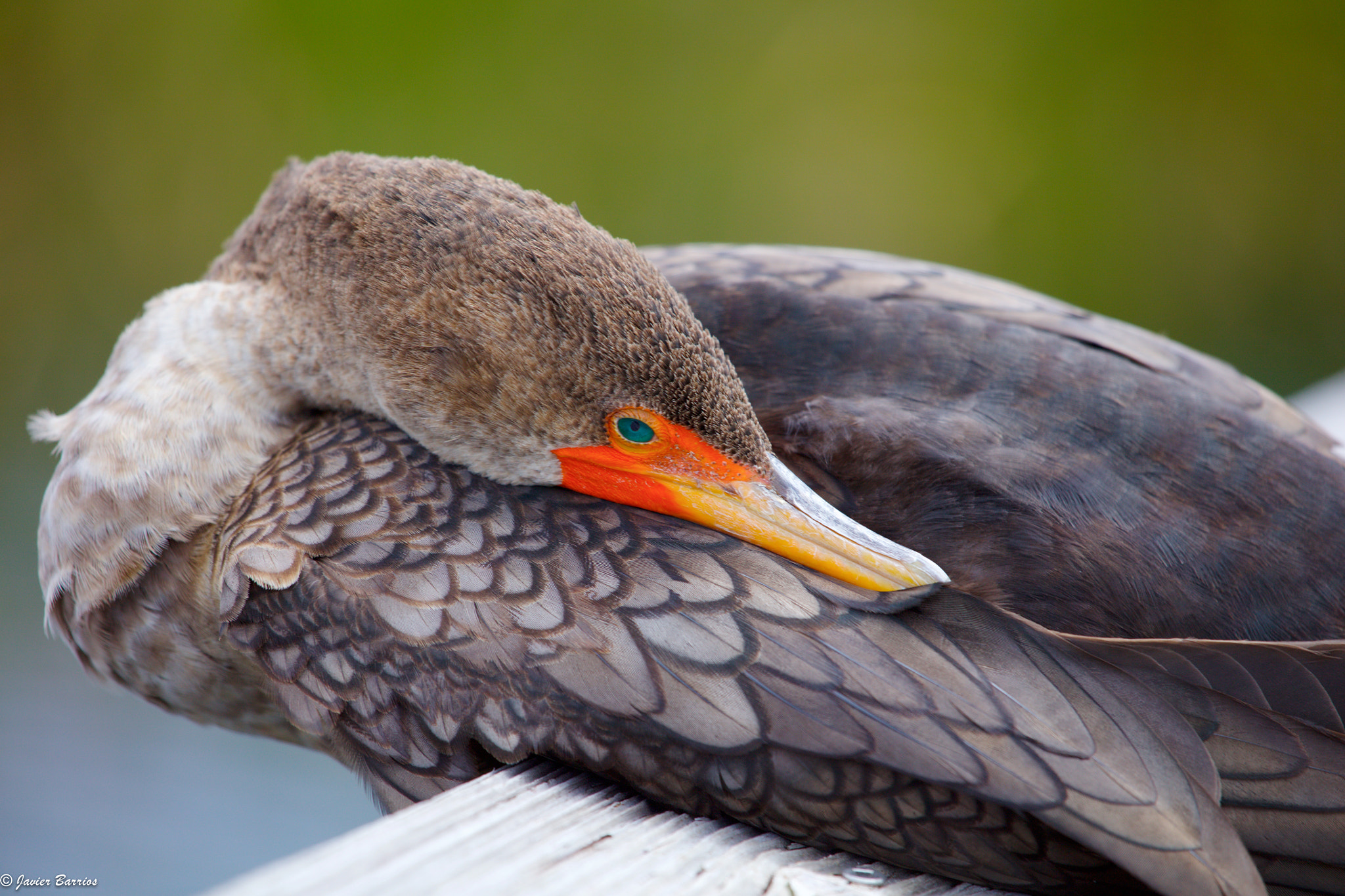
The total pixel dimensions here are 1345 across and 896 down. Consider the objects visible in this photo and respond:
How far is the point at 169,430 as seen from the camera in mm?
1495

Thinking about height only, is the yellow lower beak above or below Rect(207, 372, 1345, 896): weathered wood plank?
above

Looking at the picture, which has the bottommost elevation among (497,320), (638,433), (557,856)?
(557,856)

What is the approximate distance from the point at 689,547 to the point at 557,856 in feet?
1.30

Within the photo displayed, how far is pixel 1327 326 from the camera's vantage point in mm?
5023

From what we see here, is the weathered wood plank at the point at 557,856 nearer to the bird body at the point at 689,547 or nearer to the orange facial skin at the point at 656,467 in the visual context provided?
the bird body at the point at 689,547

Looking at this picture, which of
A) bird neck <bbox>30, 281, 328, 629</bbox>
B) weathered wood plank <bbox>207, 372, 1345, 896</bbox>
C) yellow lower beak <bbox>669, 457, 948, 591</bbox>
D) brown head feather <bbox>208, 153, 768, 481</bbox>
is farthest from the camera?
bird neck <bbox>30, 281, 328, 629</bbox>

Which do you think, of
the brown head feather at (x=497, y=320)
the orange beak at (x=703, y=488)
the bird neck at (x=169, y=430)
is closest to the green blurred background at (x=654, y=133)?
the bird neck at (x=169, y=430)

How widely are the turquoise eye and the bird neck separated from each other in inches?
19.4

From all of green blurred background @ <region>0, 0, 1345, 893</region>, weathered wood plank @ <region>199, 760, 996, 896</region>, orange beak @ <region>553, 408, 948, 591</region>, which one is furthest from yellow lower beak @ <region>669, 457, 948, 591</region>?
green blurred background @ <region>0, 0, 1345, 893</region>

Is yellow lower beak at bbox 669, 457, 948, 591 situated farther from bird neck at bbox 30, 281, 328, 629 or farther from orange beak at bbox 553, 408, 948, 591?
bird neck at bbox 30, 281, 328, 629

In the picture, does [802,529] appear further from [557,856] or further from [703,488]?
[557,856]

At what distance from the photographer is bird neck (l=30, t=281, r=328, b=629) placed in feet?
4.79

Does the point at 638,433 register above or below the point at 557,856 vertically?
above

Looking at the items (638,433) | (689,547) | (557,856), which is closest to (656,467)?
(638,433)
